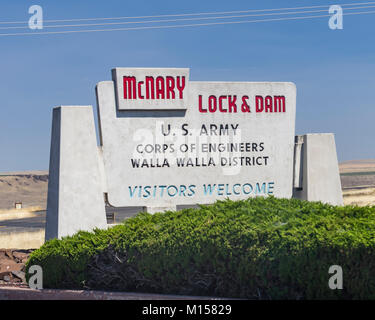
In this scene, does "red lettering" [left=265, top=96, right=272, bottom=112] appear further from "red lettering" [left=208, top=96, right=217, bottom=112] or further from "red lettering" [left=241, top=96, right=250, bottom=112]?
"red lettering" [left=208, top=96, right=217, bottom=112]

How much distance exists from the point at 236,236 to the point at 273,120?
6399 millimetres

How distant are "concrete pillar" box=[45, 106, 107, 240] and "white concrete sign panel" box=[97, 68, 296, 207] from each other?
0.33m

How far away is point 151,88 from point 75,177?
2536 mm

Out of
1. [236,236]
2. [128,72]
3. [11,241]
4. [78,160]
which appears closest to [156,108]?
[128,72]

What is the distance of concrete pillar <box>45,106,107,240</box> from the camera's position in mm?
13031

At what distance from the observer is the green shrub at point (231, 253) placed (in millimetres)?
8273

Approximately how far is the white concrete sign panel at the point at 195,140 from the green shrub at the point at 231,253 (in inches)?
108

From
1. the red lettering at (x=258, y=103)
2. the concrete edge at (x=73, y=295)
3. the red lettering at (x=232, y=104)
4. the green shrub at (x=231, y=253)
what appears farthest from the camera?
the red lettering at (x=258, y=103)

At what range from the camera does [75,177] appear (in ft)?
43.1

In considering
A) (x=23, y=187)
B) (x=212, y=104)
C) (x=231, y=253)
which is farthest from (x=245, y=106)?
(x=23, y=187)

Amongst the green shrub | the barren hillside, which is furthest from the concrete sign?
the barren hillside

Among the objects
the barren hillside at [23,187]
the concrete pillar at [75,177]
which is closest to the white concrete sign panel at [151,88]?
the concrete pillar at [75,177]

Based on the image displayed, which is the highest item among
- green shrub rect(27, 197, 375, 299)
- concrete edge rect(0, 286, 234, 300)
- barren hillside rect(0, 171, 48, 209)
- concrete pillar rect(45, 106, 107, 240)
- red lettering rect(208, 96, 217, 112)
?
barren hillside rect(0, 171, 48, 209)

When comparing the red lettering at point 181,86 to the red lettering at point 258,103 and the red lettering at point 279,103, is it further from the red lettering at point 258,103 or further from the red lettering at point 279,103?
the red lettering at point 279,103
